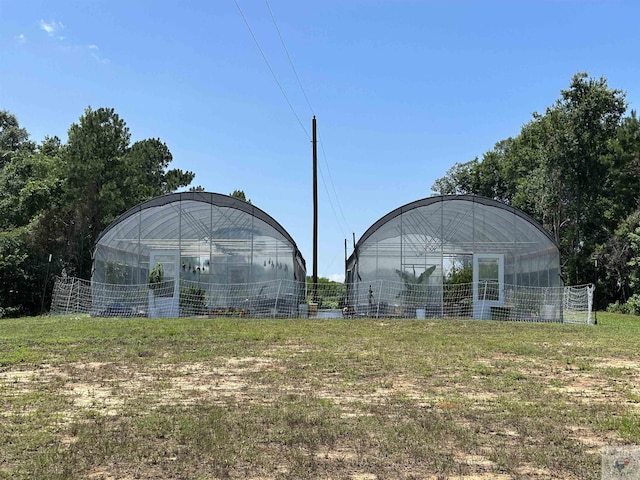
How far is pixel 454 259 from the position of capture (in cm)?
1905

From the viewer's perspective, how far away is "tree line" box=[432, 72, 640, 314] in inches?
933

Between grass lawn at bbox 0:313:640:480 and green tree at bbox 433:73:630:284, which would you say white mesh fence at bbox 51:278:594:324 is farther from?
green tree at bbox 433:73:630:284

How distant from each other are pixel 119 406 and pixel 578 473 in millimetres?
4059

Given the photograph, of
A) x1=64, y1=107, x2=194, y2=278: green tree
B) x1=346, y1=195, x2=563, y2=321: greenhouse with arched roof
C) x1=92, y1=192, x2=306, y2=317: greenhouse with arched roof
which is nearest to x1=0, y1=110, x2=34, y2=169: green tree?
x1=64, y1=107, x2=194, y2=278: green tree

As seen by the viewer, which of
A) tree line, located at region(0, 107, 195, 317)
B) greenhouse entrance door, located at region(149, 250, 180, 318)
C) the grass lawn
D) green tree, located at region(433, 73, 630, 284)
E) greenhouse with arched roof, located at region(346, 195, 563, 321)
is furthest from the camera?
green tree, located at region(433, 73, 630, 284)

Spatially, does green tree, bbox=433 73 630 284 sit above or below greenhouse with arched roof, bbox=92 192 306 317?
above

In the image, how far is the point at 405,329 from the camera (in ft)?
45.4

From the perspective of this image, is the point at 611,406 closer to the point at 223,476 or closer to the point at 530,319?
the point at 223,476

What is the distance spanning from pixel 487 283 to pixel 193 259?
942 cm

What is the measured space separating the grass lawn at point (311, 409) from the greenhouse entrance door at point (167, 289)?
7.53 m

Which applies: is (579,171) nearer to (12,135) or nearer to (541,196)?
(541,196)

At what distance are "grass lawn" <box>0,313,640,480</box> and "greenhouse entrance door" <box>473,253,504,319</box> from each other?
7698 millimetres
